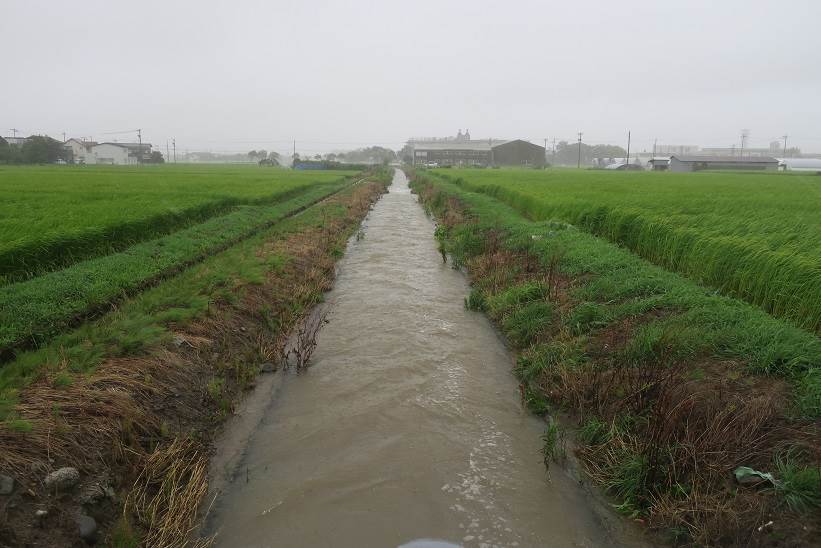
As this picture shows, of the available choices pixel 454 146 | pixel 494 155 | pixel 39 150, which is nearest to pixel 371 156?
pixel 454 146

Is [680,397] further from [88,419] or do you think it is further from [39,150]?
[39,150]

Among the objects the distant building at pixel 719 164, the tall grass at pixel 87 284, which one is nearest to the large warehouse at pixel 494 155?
the distant building at pixel 719 164

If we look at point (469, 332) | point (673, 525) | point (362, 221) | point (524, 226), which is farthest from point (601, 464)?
point (362, 221)

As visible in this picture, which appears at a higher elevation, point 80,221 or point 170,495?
point 80,221

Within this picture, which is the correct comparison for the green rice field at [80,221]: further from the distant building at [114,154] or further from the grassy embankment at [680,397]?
the distant building at [114,154]

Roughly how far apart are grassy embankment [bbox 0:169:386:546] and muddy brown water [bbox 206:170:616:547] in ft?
1.38

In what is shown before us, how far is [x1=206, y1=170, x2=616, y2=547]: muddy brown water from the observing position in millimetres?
3787

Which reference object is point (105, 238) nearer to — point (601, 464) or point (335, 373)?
point (335, 373)

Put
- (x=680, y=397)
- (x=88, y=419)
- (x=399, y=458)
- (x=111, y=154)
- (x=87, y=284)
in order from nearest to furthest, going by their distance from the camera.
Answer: (x=88, y=419) → (x=680, y=397) → (x=399, y=458) → (x=87, y=284) → (x=111, y=154)

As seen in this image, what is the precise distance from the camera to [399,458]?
462 centimetres

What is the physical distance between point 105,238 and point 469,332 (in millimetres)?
7408

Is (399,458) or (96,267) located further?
(96,267)

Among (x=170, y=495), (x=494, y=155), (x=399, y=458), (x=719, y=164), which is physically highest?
(x=494, y=155)

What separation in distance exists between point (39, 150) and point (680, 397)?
83.8 meters
